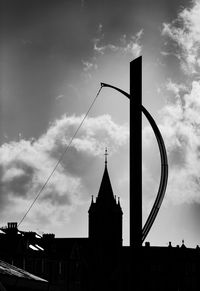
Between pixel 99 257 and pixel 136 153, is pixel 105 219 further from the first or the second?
pixel 136 153

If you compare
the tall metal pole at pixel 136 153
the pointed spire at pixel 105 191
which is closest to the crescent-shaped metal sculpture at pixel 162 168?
the tall metal pole at pixel 136 153

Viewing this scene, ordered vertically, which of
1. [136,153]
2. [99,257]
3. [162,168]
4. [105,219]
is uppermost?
[105,219]

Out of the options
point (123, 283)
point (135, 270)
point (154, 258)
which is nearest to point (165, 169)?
point (135, 270)

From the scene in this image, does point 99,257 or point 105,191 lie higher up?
point 105,191

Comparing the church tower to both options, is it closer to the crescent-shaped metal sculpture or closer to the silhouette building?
the silhouette building

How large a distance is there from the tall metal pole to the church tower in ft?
232

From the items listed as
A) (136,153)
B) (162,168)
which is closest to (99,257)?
(162,168)

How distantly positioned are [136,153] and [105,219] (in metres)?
72.1

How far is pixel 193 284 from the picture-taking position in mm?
92500

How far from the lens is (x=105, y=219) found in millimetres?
95812

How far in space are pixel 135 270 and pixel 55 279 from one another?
50941 mm

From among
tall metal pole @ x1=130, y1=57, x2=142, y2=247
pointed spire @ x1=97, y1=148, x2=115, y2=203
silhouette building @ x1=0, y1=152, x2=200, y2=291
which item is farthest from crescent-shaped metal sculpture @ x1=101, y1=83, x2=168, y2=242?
pointed spire @ x1=97, y1=148, x2=115, y2=203

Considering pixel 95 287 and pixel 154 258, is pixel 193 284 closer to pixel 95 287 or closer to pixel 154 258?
pixel 154 258

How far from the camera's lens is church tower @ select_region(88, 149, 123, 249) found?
95188 millimetres
